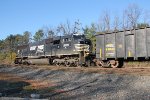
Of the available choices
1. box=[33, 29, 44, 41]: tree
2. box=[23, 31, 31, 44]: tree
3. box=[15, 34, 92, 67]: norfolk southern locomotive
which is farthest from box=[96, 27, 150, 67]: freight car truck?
box=[33, 29, 44, 41]: tree

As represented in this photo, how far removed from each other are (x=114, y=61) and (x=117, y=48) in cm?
109

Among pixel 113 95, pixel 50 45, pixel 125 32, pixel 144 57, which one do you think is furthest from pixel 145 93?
pixel 50 45

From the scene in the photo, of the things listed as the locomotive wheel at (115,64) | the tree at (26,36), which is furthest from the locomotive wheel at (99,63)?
the tree at (26,36)

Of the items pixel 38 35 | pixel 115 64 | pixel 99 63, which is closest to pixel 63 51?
pixel 99 63

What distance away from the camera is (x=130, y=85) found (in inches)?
544

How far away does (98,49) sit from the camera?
2630 centimetres

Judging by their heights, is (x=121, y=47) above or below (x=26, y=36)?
below

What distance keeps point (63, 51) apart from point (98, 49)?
5.29 m

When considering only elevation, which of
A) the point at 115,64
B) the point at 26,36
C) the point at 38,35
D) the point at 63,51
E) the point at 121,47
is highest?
the point at 38,35

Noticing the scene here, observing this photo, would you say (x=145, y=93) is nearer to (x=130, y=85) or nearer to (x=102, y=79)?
(x=130, y=85)

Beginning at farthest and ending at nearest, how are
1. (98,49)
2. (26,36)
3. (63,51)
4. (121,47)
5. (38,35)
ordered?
1. (26,36)
2. (38,35)
3. (63,51)
4. (98,49)
5. (121,47)

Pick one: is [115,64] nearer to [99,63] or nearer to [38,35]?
[99,63]

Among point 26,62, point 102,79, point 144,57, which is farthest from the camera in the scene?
point 26,62

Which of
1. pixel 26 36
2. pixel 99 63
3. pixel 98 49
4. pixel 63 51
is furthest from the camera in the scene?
pixel 26 36
